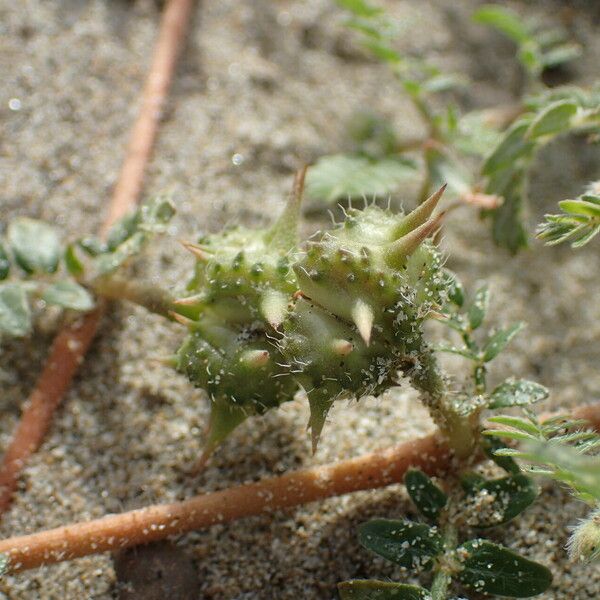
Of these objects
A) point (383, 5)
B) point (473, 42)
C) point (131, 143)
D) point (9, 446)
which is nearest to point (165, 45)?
point (131, 143)

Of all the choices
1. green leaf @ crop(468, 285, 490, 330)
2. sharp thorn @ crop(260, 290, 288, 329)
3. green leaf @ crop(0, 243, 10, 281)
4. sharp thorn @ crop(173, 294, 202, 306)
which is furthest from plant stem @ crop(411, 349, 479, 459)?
green leaf @ crop(0, 243, 10, 281)

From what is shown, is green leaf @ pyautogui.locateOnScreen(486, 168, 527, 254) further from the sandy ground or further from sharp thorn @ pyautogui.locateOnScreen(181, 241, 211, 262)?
sharp thorn @ pyautogui.locateOnScreen(181, 241, 211, 262)

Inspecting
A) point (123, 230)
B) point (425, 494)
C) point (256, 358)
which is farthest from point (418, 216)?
point (123, 230)

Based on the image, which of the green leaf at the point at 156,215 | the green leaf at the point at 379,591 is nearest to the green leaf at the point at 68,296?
the green leaf at the point at 156,215

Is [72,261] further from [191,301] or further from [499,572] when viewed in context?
[499,572]

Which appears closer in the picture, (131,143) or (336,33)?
(131,143)

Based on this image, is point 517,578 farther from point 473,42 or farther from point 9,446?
point 473,42
